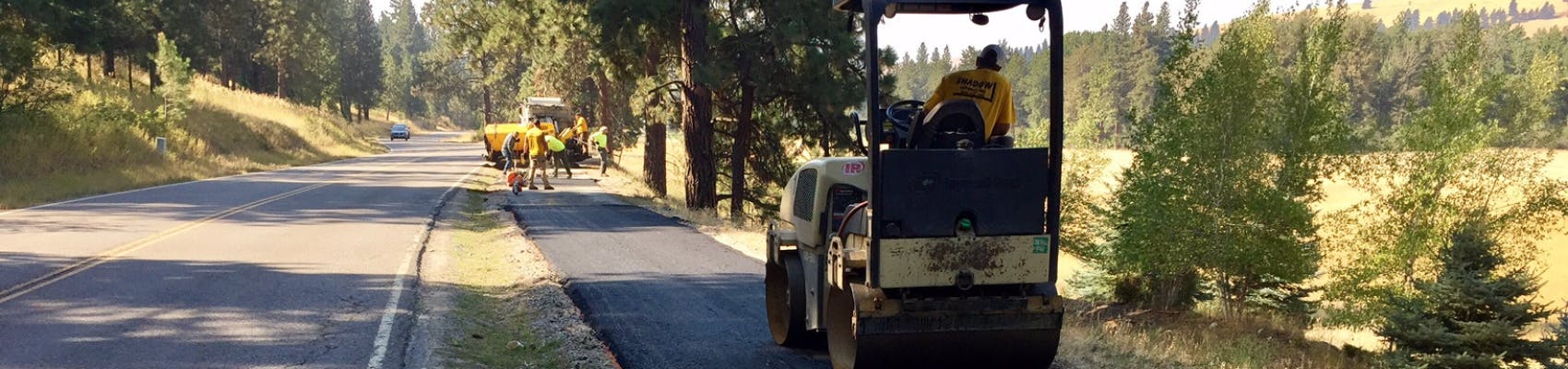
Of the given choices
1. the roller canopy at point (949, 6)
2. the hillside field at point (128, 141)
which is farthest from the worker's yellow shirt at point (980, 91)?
the hillside field at point (128, 141)

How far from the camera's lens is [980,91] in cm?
570

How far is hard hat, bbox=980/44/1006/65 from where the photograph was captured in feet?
18.3

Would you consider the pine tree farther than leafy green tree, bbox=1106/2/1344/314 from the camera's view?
No

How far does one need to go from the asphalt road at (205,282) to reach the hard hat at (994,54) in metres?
4.71

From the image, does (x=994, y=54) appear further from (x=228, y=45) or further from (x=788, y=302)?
(x=228, y=45)

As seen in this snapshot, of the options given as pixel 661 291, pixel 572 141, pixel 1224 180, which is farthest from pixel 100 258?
pixel 572 141

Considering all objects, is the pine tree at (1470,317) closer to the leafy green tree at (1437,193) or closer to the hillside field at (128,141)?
the leafy green tree at (1437,193)

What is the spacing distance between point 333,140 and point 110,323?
153ft

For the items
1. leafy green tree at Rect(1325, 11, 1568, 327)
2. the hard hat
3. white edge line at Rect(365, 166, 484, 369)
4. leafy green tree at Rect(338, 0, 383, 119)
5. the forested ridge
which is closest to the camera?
the hard hat

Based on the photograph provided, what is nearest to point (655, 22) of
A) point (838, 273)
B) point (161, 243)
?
point (161, 243)

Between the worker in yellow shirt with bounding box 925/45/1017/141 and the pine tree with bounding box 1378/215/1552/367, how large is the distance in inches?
334

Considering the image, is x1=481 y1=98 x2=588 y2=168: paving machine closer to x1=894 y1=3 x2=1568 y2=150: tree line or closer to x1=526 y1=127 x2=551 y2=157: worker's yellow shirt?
x1=526 y1=127 x2=551 y2=157: worker's yellow shirt

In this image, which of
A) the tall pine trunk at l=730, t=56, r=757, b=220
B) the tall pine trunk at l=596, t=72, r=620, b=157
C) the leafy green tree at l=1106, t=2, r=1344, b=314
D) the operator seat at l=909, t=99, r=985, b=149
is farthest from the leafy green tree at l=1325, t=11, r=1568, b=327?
the tall pine trunk at l=596, t=72, r=620, b=157

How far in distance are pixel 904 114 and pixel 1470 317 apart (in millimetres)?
9628
